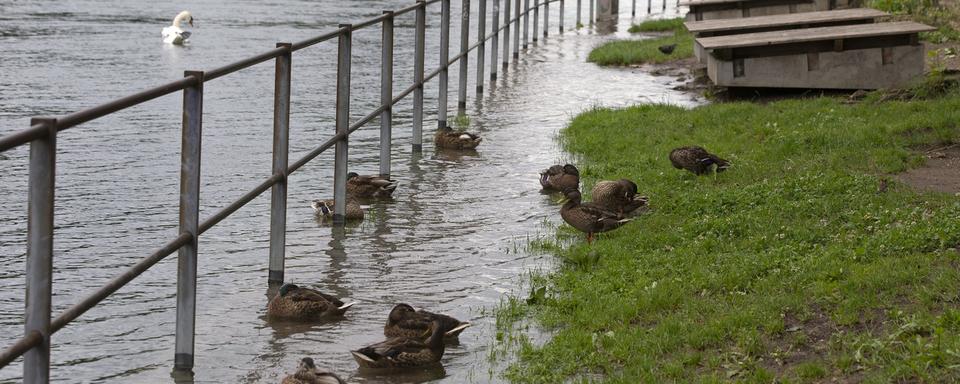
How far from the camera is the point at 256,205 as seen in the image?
1128cm

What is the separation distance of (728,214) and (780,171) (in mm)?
1554

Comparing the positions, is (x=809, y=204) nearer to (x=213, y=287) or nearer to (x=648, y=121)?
(x=213, y=287)

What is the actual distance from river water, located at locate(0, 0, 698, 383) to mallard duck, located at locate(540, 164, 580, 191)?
0.17 meters

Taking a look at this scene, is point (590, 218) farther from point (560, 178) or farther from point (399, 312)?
point (399, 312)

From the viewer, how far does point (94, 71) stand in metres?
19.0

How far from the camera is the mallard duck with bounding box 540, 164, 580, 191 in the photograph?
11188 millimetres

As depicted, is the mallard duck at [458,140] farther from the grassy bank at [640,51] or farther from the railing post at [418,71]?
the grassy bank at [640,51]

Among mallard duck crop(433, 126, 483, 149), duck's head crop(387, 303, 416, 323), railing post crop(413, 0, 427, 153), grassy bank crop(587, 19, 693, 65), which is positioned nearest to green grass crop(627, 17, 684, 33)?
grassy bank crop(587, 19, 693, 65)

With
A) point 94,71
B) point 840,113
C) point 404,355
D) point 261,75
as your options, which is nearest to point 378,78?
point 261,75

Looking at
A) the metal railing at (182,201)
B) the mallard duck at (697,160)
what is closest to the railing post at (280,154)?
the metal railing at (182,201)

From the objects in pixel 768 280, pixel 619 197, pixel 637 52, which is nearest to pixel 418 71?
pixel 619 197

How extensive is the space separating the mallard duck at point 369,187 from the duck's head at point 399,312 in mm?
3942

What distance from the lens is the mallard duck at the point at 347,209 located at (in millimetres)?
10547

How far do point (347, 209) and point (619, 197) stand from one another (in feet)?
6.54
